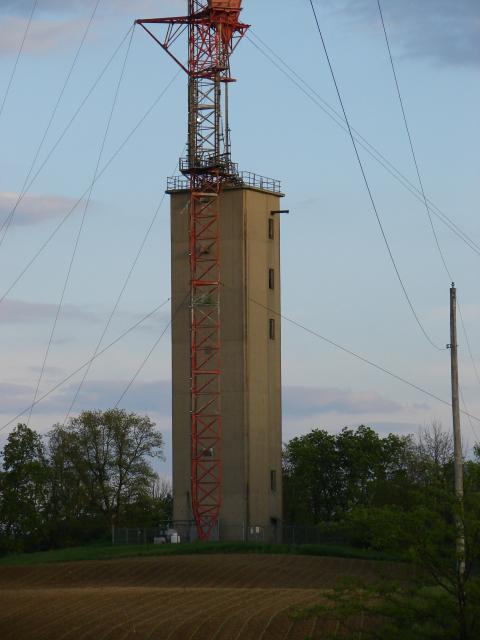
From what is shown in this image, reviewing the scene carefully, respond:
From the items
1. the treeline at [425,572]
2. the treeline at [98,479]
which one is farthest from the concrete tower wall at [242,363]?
the treeline at [425,572]

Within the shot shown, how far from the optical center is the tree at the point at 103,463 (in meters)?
115

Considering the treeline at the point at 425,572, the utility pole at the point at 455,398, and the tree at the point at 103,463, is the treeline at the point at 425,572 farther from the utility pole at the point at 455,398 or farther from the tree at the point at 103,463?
the tree at the point at 103,463

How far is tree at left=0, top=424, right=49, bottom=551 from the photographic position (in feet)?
327

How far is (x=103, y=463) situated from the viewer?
116 m

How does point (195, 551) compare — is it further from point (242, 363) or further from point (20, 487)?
point (20, 487)

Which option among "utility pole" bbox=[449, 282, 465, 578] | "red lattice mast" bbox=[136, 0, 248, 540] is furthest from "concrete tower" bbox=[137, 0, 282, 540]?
"utility pole" bbox=[449, 282, 465, 578]

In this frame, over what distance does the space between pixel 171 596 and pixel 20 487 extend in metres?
45.3

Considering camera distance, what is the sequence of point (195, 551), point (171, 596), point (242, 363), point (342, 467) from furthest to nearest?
point (342, 467), point (242, 363), point (195, 551), point (171, 596)

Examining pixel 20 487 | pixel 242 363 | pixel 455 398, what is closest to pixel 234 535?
pixel 242 363

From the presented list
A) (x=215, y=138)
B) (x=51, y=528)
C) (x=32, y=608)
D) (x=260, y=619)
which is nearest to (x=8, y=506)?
(x=51, y=528)

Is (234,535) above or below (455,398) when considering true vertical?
below

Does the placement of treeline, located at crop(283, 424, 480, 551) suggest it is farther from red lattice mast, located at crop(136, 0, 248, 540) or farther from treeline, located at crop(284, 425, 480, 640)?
treeline, located at crop(284, 425, 480, 640)

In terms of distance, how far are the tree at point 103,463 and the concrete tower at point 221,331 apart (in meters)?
26.2

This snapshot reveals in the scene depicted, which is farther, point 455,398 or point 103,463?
point 103,463
